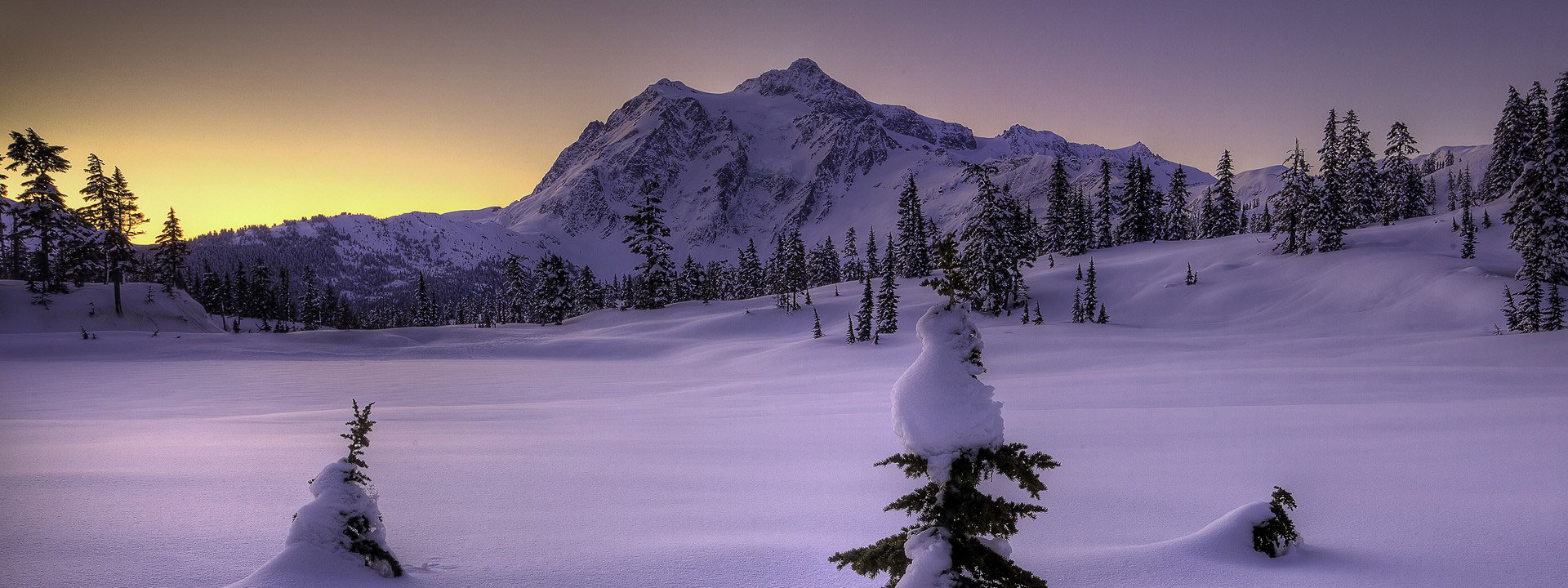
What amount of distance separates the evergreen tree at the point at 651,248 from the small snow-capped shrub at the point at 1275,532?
64.6 metres

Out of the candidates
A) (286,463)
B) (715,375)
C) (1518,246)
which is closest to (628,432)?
(286,463)

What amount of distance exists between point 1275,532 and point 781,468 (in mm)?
5935

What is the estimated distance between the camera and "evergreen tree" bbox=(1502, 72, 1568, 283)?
25.3 metres

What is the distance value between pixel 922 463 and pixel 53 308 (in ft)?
214

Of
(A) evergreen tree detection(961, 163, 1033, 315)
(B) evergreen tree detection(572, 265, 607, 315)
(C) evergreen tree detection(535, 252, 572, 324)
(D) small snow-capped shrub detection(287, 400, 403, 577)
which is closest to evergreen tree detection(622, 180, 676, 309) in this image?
(C) evergreen tree detection(535, 252, 572, 324)

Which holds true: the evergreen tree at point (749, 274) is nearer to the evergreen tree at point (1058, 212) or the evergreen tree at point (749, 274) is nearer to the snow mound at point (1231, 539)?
the evergreen tree at point (1058, 212)

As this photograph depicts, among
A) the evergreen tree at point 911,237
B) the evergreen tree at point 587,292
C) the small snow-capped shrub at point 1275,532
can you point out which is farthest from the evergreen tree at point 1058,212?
the small snow-capped shrub at point 1275,532

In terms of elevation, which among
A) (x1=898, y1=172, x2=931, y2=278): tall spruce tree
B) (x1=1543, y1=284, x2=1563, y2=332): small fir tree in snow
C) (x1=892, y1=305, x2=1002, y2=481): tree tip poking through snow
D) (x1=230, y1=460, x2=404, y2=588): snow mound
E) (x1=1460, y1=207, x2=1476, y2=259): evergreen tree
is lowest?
(x1=1543, y1=284, x2=1563, y2=332): small fir tree in snow

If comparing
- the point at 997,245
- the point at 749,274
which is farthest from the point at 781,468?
the point at 749,274

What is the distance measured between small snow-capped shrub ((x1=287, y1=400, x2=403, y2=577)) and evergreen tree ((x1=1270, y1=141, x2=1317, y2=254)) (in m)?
61.4

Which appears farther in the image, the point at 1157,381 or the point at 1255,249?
the point at 1255,249

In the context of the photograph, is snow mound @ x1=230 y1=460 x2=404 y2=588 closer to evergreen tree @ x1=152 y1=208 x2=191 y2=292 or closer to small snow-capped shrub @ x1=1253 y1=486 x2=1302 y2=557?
small snow-capped shrub @ x1=1253 y1=486 x2=1302 y2=557

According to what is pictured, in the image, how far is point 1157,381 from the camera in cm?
1806

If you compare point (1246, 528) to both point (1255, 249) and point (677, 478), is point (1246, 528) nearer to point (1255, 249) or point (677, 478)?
point (677, 478)
